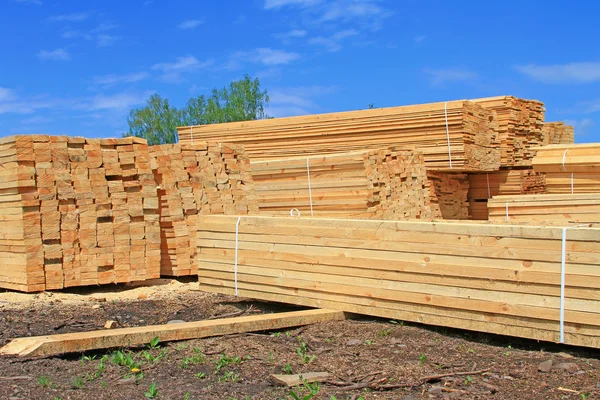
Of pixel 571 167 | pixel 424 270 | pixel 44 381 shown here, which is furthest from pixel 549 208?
pixel 44 381

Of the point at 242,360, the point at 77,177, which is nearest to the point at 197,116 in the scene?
the point at 77,177

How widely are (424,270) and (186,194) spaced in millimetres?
4930

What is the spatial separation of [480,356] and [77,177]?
6.20m

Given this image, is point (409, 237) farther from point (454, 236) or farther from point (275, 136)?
point (275, 136)

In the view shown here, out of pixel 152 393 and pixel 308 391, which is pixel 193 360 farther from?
pixel 308 391

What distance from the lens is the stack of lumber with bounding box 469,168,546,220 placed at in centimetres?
1495

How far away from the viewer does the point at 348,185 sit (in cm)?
1077

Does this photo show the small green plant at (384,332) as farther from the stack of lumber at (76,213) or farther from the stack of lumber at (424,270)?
the stack of lumber at (76,213)

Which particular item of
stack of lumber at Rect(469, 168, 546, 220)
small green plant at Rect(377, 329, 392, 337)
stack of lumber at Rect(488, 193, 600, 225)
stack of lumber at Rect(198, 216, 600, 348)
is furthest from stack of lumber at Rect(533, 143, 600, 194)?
small green plant at Rect(377, 329, 392, 337)

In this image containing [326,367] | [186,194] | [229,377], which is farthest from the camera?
[186,194]

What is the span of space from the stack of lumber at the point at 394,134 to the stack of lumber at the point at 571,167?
1.52 metres

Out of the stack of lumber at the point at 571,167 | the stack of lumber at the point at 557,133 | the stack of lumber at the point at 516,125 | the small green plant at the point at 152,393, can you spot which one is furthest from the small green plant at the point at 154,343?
the stack of lumber at the point at 557,133

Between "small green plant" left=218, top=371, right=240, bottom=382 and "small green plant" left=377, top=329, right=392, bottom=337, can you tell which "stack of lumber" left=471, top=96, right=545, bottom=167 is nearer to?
"small green plant" left=377, top=329, right=392, bottom=337

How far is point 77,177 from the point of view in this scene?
9422 millimetres
